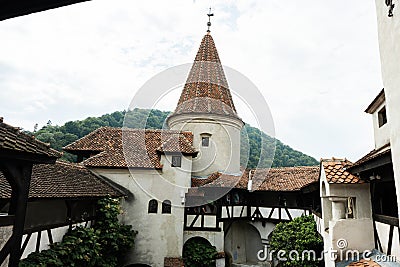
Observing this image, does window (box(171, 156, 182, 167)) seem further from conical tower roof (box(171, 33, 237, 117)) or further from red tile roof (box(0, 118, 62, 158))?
red tile roof (box(0, 118, 62, 158))

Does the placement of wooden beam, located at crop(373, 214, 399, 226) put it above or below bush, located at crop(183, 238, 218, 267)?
above

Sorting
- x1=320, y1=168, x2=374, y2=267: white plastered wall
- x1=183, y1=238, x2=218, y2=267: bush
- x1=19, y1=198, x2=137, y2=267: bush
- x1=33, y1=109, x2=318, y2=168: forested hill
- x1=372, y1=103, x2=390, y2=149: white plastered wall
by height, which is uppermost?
x1=33, y1=109, x2=318, y2=168: forested hill

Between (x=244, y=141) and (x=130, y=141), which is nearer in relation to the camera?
(x=130, y=141)

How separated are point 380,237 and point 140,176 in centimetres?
996

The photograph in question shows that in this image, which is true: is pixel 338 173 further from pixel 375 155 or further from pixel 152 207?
pixel 152 207

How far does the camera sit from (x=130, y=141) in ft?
48.0

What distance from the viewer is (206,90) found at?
16.0 metres

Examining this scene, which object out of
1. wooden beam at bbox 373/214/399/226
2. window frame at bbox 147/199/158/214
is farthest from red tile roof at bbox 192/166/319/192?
wooden beam at bbox 373/214/399/226

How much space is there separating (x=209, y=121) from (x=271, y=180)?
4532mm

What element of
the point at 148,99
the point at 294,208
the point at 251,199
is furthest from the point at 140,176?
the point at 294,208

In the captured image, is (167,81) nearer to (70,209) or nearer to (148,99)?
(148,99)

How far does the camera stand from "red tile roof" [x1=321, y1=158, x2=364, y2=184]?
5.80 m

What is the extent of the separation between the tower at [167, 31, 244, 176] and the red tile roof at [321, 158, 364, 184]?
918cm

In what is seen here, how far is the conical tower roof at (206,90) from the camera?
624 inches
